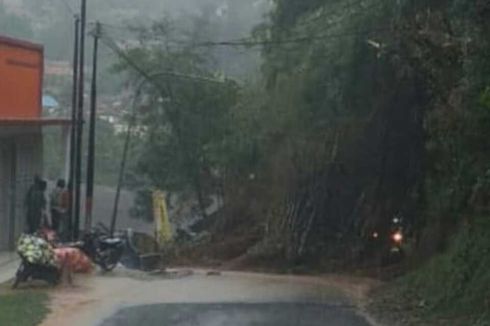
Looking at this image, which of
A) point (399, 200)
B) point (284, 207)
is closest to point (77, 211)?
point (284, 207)

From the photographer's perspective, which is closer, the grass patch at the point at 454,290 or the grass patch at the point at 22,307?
the grass patch at the point at 22,307

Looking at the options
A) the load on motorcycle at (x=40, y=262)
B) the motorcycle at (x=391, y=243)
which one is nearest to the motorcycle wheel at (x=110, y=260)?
the load on motorcycle at (x=40, y=262)

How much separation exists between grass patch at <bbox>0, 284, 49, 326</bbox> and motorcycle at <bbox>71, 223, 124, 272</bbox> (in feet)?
12.9

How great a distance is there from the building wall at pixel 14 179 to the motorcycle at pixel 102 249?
264 centimetres

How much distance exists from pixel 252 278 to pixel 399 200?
525 cm

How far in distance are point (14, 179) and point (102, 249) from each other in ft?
13.2

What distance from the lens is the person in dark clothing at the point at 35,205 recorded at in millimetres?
24703

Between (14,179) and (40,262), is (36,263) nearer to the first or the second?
(40,262)

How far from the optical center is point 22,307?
16203 mm

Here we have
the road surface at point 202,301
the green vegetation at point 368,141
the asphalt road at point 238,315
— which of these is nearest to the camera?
the asphalt road at point 238,315

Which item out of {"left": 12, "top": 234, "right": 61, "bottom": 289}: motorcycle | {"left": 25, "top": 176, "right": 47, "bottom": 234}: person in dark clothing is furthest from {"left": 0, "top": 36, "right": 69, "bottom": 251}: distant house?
{"left": 12, "top": 234, "right": 61, "bottom": 289}: motorcycle

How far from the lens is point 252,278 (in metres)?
23.7

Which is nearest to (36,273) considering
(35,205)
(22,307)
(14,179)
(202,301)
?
(22,307)

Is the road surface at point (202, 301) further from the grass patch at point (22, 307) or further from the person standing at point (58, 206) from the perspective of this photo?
the person standing at point (58, 206)
